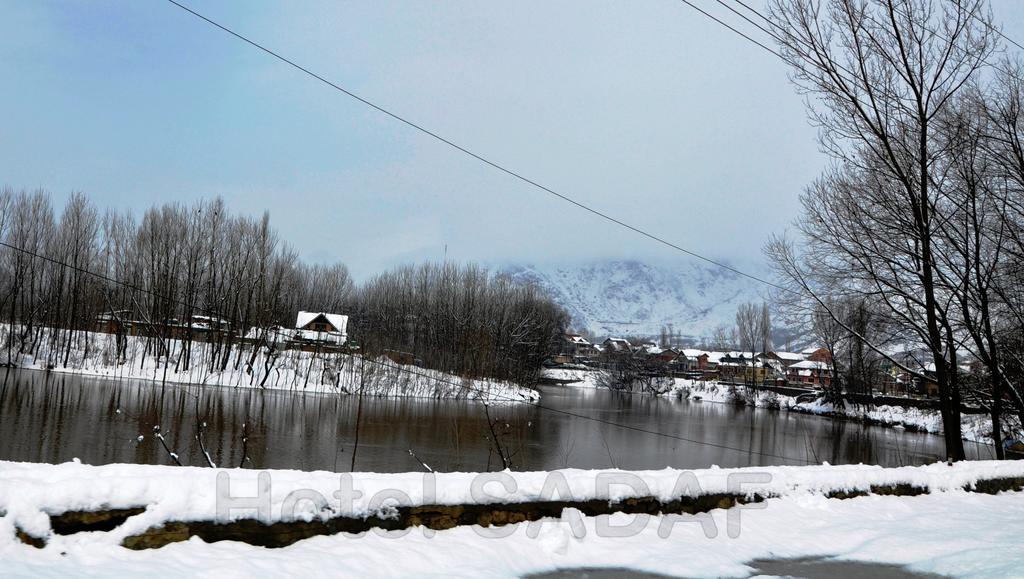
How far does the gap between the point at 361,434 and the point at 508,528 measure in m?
20.1

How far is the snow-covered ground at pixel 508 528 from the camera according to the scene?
4148 mm

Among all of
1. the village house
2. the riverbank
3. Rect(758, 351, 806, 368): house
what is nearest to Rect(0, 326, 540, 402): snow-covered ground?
the riverbank

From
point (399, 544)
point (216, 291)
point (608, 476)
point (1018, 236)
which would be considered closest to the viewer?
point (399, 544)

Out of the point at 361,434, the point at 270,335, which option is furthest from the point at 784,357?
the point at 361,434

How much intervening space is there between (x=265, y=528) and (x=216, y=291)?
158ft

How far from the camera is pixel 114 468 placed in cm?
466

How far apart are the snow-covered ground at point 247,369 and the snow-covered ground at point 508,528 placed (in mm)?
33308

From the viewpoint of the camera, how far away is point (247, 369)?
143ft

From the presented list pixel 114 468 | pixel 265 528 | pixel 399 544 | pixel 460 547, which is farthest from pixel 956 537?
pixel 114 468

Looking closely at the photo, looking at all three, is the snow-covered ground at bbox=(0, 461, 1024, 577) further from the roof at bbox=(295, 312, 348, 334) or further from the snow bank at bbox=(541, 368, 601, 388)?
the snow bank at bbox=(541, 368, 601, 388)

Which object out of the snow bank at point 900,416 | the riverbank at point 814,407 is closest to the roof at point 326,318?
the riverbank at point 814,407

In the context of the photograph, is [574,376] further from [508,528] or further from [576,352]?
[508,528]

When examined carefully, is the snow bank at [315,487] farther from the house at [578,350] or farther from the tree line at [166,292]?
the house at [578,350]

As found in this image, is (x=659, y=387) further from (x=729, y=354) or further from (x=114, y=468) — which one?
(x=114, y=468)
